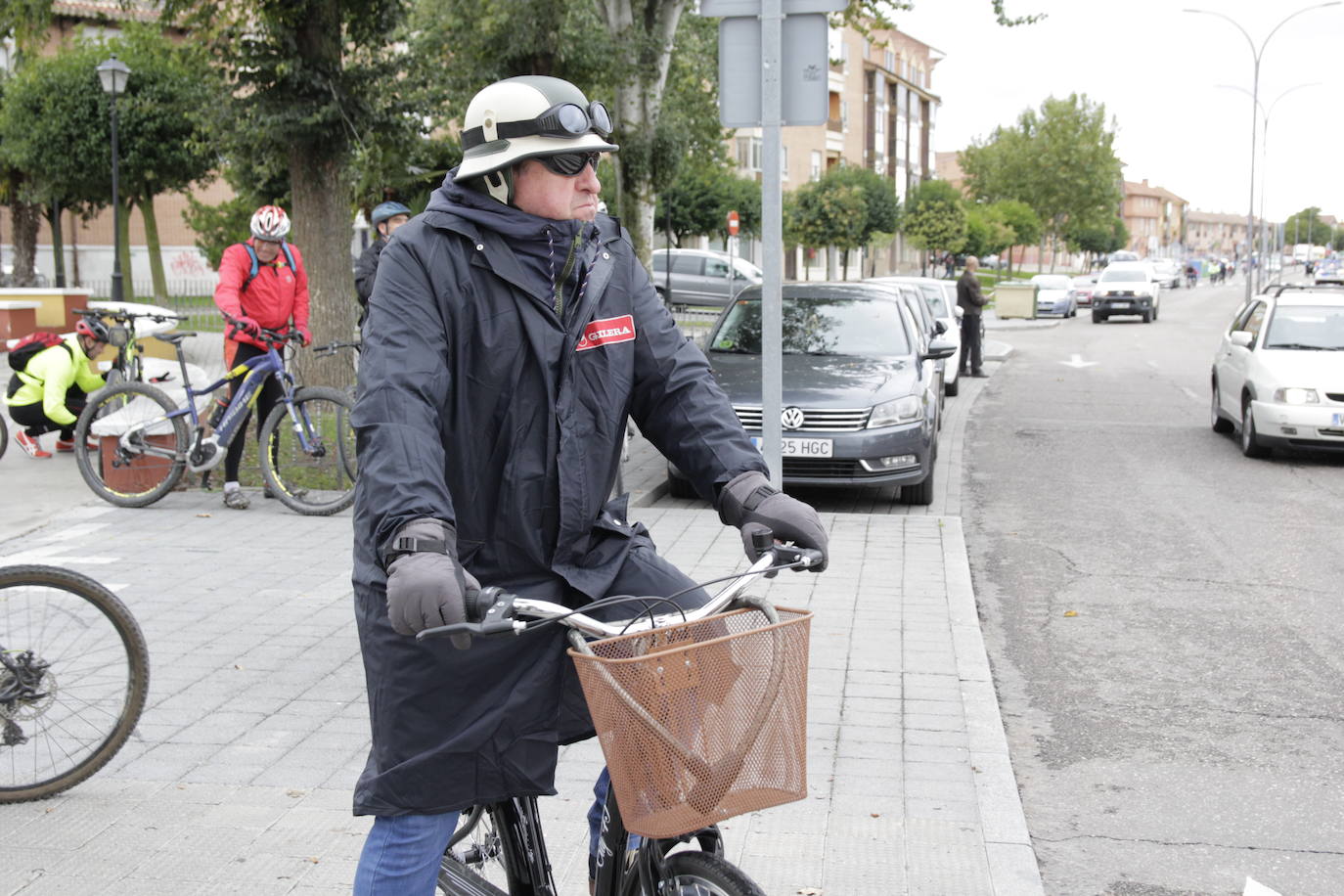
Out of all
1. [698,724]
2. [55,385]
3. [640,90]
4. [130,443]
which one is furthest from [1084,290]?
[698,724]

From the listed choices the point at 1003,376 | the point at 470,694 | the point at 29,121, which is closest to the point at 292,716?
the point at 470,694

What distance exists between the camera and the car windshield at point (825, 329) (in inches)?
432

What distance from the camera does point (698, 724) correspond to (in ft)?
6.61

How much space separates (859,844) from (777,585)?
10.0 ft

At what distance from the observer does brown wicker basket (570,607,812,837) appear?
6.52 feet

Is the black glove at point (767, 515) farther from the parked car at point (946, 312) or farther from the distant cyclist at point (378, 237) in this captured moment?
the parked car at point (946, 312)

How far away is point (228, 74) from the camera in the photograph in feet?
39.4

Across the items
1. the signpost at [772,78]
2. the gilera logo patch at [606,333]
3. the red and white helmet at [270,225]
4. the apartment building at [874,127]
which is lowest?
the gilera logo patch at [606,333]

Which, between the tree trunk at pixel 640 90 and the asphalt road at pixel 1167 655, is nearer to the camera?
the asphalt road at pixel 1167 655

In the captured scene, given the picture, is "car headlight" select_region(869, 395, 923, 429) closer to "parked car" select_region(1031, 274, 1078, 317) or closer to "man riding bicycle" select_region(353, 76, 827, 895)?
"man riding bicycle" select_region(353, 76, 827, 895)

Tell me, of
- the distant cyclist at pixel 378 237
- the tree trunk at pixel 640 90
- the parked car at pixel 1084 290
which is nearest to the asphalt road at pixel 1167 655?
the distant cyclist at pixel 378 237

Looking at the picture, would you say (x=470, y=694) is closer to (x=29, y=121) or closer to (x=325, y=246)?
(x=325, y=246)

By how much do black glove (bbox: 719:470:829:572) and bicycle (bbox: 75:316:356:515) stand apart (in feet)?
20.1

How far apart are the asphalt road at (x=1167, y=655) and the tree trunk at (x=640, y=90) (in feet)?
18.0
